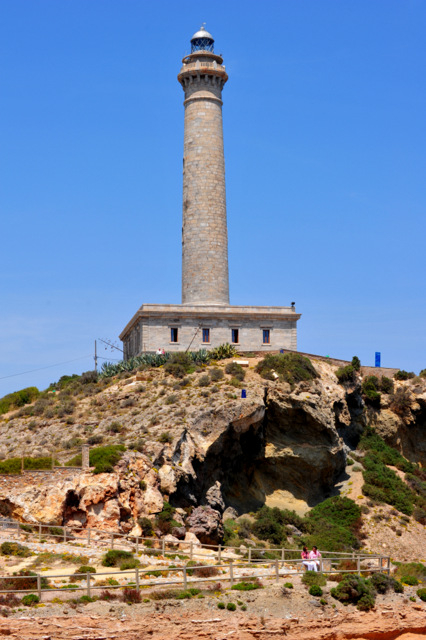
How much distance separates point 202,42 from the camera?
7212 cm

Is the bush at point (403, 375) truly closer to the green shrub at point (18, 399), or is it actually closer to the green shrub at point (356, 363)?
the green shrub at point (356, 363)

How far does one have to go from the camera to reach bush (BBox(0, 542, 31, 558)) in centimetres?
3712

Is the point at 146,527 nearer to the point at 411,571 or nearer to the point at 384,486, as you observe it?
the point at 411,571

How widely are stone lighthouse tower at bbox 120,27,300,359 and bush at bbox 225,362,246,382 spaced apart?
5.12m

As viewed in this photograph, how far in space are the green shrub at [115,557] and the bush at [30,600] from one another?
619 centimetres

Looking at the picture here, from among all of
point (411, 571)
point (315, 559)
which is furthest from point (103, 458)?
point (411, 571)

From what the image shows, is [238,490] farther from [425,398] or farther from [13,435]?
[425,398]

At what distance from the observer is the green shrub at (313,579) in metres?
37.4

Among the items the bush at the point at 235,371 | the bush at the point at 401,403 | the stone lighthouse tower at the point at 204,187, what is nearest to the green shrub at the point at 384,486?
the bush at the point at 401,403

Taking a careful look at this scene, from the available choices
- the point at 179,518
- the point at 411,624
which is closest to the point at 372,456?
the point at 179,518

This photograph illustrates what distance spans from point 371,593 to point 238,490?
2054cm

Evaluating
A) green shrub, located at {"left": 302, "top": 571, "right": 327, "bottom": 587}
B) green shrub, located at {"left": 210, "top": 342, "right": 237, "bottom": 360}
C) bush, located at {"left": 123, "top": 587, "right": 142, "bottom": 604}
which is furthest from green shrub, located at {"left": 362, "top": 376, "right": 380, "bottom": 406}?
bush, located at {"left": 123, "top": 587, "right": 142, "bottom": 604}

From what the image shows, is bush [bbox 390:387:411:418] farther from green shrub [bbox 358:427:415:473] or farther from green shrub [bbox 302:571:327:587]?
green shrub [bbox 302:571:327:587]

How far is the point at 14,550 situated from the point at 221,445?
64.9 ft
